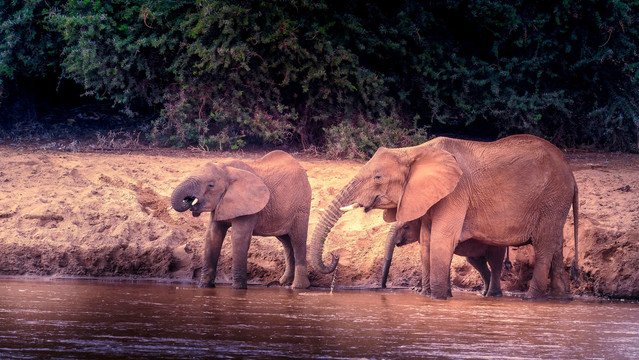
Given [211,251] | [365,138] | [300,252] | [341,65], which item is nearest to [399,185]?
[300,252]

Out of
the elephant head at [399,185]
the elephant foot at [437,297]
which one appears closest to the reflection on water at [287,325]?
the elephant foot at [437,297]

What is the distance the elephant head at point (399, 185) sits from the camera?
10.4 metres

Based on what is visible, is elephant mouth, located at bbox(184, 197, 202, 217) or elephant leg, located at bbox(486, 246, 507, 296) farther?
elephant leg, located at bbox(486, 246, 507, 296)

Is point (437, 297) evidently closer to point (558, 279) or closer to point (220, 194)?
point (558, 279)

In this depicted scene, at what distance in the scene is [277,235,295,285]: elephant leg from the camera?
1183 cm

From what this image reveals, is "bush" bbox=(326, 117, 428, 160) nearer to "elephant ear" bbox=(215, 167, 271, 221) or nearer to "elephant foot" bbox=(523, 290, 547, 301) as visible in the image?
"elephant ear" bbox=(215, 167, 271, 221)

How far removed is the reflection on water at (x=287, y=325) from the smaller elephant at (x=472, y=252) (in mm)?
744

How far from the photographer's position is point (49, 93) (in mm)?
19641

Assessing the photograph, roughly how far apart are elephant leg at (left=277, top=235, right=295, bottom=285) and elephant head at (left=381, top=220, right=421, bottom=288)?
1.29m

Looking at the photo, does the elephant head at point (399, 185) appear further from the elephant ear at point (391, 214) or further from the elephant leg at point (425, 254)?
the elephant leg at point (425, 254)

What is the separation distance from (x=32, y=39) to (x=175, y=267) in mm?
7833

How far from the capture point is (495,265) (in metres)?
11.5

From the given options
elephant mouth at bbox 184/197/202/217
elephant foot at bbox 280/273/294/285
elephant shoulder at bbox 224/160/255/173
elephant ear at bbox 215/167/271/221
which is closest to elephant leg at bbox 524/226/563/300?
elephant foot at bbox 280/273/294/285

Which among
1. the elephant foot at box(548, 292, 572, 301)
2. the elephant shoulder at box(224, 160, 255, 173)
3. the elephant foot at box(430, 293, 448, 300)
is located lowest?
the elephant foot at box(548, 292, 572, 301)
